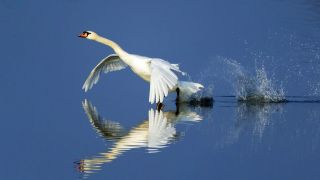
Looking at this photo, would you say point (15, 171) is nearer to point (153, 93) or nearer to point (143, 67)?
point (153, 93)

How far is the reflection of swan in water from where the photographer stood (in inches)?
458

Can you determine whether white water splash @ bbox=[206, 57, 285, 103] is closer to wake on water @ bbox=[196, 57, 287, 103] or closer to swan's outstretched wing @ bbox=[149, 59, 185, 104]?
wake on water @ bbox=[196, 57, 287, 103]

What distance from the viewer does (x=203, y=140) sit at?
43.9ft

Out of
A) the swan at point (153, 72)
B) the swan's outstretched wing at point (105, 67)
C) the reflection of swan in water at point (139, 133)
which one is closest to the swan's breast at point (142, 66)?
the swan at point (153, 72)

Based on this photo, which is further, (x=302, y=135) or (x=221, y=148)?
(x=302, y=135)

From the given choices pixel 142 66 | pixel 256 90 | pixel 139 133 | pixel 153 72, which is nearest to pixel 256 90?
pixel 256 90

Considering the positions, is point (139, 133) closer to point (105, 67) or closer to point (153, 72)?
point (153, 72)

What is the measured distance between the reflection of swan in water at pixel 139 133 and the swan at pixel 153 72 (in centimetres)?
39

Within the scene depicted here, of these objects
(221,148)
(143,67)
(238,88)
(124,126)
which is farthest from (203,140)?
(238,88)

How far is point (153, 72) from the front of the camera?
16.9 meters

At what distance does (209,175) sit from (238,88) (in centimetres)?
994

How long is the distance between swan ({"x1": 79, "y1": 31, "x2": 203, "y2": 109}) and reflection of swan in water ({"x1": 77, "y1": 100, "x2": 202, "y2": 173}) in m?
0.39

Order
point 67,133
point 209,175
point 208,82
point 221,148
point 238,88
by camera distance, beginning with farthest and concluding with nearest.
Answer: point 208,82
point 238,88
point 67,133
point 221,148
point 209,175

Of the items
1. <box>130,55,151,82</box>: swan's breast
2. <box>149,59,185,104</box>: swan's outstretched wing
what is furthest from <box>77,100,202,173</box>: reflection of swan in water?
<box>130,55,151,82</box>: swan's breast
